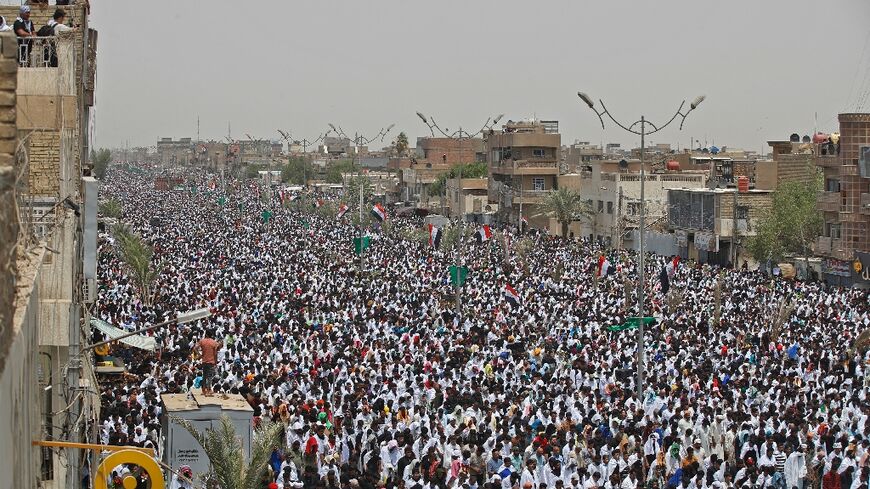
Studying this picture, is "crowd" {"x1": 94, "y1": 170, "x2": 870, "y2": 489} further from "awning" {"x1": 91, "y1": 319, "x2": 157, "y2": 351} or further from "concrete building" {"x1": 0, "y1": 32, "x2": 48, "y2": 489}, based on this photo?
"concrete building" {"x1": 0, "y1": 32, "x2": 48, "y2": 489}

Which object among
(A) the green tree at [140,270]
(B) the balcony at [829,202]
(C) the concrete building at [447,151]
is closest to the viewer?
(A) the green tree at [140,270]

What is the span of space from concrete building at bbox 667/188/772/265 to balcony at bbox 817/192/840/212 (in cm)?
517

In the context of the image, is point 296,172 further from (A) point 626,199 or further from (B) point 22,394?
(B) point 22,394

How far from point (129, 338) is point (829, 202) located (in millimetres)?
27592

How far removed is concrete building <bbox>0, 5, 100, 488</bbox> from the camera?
1255 centimetres

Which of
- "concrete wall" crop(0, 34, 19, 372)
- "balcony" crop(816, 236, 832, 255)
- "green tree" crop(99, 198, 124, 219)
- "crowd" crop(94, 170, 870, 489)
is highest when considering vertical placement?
"concrete wall" crop(0, 34, 19, 372)

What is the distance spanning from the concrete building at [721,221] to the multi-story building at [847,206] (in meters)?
5.63

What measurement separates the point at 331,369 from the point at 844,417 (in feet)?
26.5

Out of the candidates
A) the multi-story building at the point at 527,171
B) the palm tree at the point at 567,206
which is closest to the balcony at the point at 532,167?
the multi-story building at the point at 527,171

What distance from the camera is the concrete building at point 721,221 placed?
51.3m

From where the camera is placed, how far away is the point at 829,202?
44.5m

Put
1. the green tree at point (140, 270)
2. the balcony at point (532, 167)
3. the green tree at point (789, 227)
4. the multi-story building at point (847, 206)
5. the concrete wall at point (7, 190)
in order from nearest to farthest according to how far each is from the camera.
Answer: the concrete wall at point (7, 190)
the green tree at point (140, 270)
the multi-story building at point (847, 206)
the green tree at point (789, 227)
the balcony at point (532, 167)

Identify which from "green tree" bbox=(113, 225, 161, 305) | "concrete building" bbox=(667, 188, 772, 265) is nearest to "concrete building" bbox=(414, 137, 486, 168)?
"concrete building" bbox=(667, 188, 772, 265)

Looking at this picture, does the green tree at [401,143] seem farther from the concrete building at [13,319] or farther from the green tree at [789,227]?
the concrete building at [13,319]
